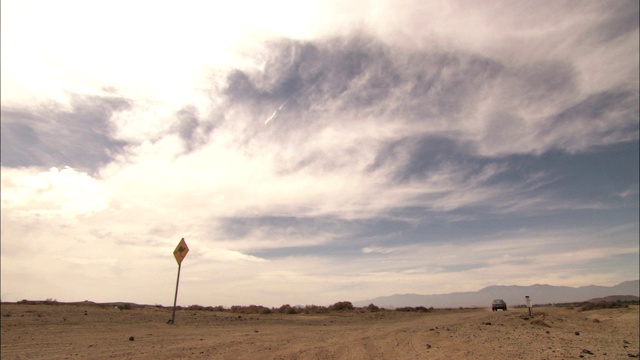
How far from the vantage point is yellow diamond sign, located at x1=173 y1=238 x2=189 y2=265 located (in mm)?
19783

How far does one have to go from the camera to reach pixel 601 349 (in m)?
12.3

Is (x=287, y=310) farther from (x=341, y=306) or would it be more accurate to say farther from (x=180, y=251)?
(x=180, y=251)

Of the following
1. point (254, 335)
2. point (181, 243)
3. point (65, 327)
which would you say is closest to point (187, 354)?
point (254, 335)

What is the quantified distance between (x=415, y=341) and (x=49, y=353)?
11.0 m

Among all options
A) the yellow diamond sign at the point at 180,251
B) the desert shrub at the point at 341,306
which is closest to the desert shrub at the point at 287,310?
the desert shrub at the point at 341,306

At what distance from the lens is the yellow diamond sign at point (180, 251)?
64.9 ft

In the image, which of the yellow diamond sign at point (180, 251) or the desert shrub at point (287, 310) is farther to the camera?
the desert shrub at point (287, 310)

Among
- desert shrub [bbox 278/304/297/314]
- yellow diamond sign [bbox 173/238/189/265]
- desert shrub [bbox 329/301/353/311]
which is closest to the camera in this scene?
yellow diamond sign [bbox 173/238/189/265]

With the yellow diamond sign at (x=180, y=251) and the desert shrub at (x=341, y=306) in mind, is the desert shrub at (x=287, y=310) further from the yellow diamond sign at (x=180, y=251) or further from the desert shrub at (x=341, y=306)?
the yellow diamond sign at (x=180, y=251)

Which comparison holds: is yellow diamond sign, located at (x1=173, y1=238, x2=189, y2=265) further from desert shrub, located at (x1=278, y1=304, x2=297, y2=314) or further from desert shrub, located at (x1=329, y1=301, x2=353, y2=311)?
desert shrub, located at (x1=329, y1=301, x2=353, y2=311)

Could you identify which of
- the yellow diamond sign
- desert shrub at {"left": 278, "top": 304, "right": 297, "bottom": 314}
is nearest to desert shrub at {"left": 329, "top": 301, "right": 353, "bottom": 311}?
desert shrub at {"left": 278, "top": 304, "right": 297, "bottom": 314}

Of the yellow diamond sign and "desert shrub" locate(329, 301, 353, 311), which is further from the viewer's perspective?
"desert shrub" locate(329, 301, 353, 311)

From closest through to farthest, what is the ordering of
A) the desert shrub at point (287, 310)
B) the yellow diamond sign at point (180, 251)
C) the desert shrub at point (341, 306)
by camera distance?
the yellow diamond sign at point (180, 251), the desert shrub at point (287, 310), the desert shrub at point (341, 306)

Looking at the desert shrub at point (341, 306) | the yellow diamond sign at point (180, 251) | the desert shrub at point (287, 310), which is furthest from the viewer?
the desert shrub at point (341, 306)
